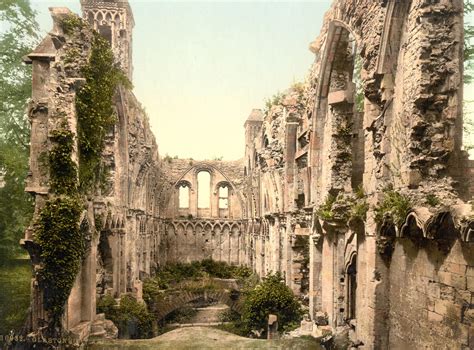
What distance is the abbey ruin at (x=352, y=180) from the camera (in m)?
5.84

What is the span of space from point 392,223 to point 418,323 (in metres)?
1.57

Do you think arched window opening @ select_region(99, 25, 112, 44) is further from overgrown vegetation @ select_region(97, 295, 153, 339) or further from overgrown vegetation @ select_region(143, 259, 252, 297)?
overgrown vegetation @ select_region(97, 295, 153, 339)

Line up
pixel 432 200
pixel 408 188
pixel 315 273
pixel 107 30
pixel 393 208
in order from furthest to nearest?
pixel 107 30, pixel 315 273, pixel 393 208, pixel 408 188, pixel 432 200

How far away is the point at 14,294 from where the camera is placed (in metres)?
12.4

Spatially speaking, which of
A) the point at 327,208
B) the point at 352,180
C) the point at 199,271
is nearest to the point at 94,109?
the point at 327,208

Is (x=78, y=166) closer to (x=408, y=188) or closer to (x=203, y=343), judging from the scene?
(x=203, y=343)

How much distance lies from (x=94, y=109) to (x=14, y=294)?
6.58m

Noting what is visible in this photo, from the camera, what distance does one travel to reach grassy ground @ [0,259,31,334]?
412 inches

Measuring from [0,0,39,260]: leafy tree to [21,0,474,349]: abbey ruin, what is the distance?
309 centimetres

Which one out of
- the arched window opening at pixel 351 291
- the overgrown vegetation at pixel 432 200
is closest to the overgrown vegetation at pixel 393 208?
the overgrown vegetation at pixel 432 200

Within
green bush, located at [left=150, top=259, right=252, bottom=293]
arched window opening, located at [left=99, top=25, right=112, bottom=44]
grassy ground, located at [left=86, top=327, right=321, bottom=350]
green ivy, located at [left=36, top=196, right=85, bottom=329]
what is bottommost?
green bush, located at [left=150, top=259, right=252, bottom=293]

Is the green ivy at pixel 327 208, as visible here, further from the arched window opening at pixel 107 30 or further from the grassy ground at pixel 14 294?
the arched window opening at pixel 107 30

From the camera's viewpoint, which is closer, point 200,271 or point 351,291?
point 351,291

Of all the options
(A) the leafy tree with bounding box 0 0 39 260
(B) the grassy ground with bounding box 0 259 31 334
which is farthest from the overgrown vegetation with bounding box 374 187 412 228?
(A) the leafy tree with bounding box 0 0 39 260
